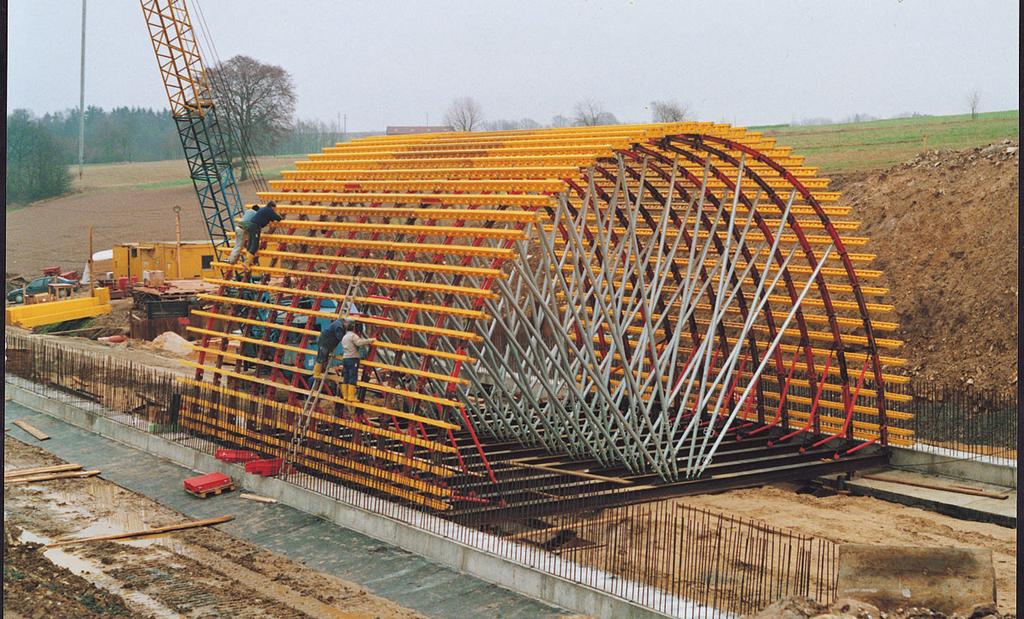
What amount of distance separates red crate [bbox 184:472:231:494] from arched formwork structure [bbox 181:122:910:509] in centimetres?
96

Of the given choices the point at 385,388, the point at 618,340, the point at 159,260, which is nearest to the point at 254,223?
the point at 385,388

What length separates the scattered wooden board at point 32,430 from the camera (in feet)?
72.5

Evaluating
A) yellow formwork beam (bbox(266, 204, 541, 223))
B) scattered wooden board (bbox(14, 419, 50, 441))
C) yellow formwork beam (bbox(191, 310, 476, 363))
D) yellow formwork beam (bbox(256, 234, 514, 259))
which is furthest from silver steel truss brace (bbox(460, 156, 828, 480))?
scattered wooden board (bbox(14, 419, 50, 441))

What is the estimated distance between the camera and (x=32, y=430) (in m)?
22.6

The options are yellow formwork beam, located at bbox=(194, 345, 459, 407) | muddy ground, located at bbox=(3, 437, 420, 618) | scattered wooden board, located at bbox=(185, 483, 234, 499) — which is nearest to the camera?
muddy ground, located at bbox=(3, 437, 420, 618)

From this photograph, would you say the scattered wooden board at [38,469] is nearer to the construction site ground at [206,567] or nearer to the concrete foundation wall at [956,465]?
the construction site ground at [206,567]

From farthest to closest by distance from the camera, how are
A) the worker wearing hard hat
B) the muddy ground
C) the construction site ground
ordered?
the worker wearing hard hat < the construction site ground < the muddy ground

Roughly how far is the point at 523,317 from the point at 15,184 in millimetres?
64330

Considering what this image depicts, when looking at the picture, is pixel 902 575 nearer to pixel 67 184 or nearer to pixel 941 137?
pixel 941 137

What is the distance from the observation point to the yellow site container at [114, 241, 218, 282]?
44.9 meters

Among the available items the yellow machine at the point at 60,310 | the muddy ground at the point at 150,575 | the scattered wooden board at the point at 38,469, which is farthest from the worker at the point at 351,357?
the yellow machine at the point at 60,310

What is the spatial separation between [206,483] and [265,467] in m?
0.92

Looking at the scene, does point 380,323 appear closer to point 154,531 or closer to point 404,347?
point 404,347

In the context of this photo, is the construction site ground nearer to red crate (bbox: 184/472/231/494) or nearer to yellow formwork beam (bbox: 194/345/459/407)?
red crate (bbox: 184/472/231/494)
